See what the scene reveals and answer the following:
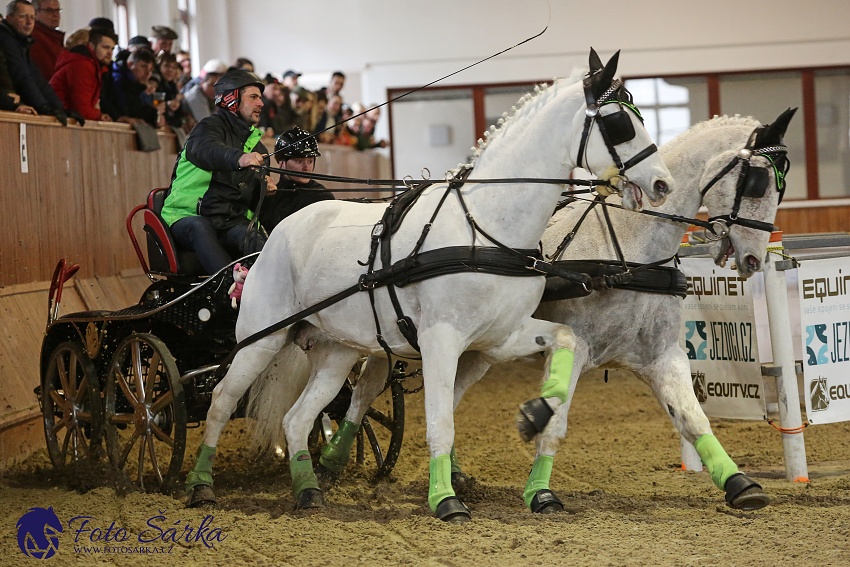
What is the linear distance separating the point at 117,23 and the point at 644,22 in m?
8.28

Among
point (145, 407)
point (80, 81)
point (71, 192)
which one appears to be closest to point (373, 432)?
point (145, 407)

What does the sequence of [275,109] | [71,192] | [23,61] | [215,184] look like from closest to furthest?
1. [215,184]
2. [23,61]
3. [71,192]
4. [275,109]

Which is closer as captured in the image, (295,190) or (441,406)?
(441,406)

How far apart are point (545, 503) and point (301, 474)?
1.27 metres

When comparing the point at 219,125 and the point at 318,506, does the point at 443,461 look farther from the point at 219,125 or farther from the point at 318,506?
the point at 219,125

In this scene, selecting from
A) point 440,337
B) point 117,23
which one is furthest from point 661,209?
point 117,23

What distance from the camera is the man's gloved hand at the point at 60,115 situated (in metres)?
7.61

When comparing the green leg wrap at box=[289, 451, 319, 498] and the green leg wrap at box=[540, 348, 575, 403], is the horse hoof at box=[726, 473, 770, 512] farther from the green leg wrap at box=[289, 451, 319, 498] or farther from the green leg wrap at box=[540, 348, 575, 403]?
the green leg wrap at box=[289, 451, 319, 498]

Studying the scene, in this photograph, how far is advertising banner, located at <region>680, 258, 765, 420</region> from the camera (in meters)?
5.51

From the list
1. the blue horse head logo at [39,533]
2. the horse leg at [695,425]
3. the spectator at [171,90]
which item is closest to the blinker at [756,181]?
the horse leg at [695,425]

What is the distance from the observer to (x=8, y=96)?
7145 millimetres

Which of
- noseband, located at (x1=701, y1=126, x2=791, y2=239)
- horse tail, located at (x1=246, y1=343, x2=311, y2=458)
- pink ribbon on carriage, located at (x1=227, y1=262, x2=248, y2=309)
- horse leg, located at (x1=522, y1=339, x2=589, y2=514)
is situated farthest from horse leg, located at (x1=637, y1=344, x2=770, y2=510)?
pink ribbon on carriage, located at (x1=227, y1=262, x2=248, y2=309)

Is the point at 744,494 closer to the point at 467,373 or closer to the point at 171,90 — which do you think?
the point at 467,373

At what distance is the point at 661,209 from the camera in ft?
15.5
